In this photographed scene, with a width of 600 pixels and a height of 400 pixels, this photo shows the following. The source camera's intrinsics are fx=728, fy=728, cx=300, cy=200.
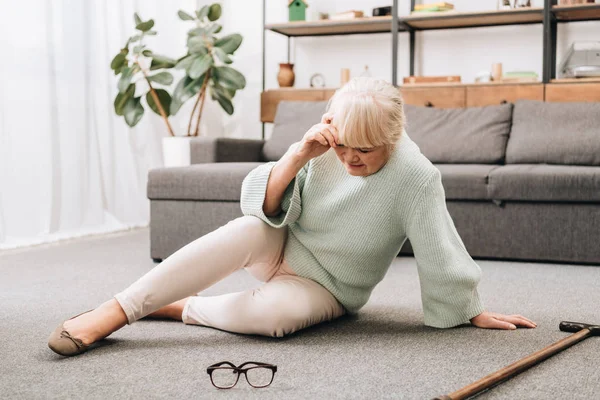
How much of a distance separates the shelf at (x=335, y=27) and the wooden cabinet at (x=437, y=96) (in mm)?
497

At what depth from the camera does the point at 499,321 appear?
175 centimetres

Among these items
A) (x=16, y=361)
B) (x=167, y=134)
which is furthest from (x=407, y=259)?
(x=167, y=134)

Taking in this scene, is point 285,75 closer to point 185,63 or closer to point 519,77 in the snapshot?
point 185,63

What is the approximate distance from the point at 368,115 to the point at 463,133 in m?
2.14

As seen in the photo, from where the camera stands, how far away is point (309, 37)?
4.95 m

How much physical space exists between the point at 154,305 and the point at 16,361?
0.31m

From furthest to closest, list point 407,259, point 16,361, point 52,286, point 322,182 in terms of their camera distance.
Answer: point 407,259 → point 52,286 → point 322,182 → point 16,361

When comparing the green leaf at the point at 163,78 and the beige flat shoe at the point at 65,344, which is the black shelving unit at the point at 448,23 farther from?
the beige flat shoe at the point at 65,344

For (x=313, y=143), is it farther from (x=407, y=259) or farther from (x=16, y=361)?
(x=407, y=259)

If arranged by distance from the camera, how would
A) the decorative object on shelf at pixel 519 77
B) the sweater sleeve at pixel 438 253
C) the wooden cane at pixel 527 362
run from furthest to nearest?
the decorative object on shelf at pixel 519 77
the sweater sleeve at pixel 438 253
the wooden cane at pixel 527 362

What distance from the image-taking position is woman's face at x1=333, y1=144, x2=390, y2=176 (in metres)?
1.61

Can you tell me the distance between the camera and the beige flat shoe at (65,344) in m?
1.53

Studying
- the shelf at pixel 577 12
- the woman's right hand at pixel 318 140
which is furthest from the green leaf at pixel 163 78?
the woman's right hand at pixel 318 140

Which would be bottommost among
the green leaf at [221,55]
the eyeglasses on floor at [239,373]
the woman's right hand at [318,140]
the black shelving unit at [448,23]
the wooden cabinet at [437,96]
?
the eyeglasses on floor at [239,373]
